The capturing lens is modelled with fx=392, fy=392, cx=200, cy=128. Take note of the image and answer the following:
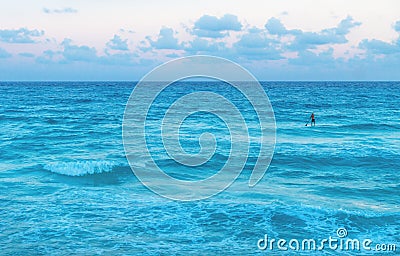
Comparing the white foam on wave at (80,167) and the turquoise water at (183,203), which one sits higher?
the white foam on wave at (80,167)

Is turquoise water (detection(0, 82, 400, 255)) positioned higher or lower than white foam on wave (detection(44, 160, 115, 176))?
lower

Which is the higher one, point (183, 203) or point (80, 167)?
point (80, 167)

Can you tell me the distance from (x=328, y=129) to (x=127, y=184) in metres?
30.1

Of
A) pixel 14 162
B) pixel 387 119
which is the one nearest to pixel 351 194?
pixel 14 162

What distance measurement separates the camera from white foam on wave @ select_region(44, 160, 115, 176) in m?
25.7

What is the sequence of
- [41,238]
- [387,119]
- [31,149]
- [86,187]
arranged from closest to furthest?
[41,238] < [86,187] < [31,149] < [387,119]

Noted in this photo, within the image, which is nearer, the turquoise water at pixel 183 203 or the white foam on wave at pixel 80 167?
the turquoise water at pixel 183 203

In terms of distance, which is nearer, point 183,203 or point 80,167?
point 183,203

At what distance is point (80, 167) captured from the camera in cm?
2633

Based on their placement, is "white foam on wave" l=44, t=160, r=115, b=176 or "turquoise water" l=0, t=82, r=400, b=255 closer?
"turquoise water" l=0, t=82, r=400, b=255

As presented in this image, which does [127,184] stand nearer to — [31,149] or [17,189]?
[17,189]

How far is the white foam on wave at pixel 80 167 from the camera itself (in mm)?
25734

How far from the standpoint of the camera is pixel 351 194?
21.5m

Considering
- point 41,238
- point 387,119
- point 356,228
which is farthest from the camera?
point 387,119
